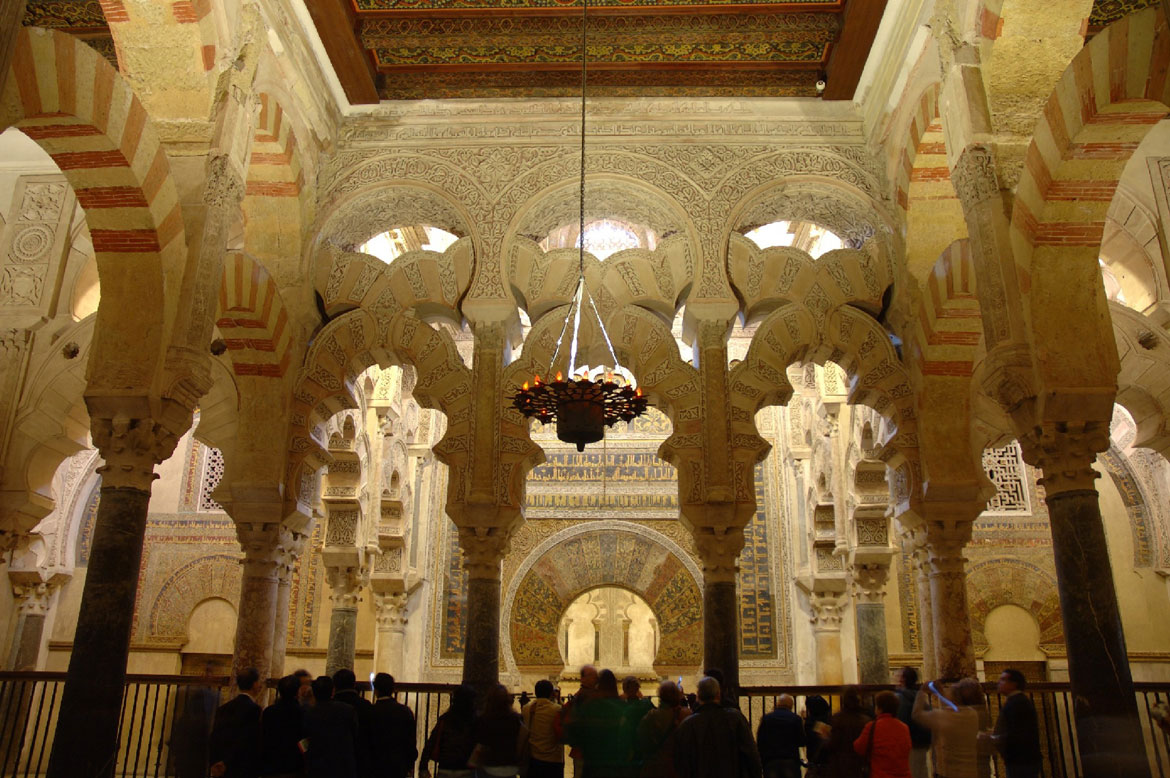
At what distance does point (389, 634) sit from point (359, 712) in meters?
6.96

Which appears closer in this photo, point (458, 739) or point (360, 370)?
point (458, 739)

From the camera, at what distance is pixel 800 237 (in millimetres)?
10617

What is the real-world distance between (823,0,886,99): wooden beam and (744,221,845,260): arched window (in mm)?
3091

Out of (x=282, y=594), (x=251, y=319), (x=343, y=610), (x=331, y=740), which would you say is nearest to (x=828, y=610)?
(x=343, y=610)

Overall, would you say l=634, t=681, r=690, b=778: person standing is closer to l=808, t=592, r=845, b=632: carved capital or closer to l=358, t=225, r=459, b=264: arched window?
l=808, t=592, r=845, b=632: carved capital

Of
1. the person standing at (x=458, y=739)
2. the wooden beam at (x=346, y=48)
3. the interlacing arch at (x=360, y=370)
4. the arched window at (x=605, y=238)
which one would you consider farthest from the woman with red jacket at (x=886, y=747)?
the arched window at (x=605, y=238)

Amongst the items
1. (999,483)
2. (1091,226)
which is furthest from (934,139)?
(999,483)

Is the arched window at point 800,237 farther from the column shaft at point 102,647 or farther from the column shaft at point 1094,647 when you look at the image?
the column shaft at point 102,647

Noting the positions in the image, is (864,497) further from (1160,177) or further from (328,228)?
(328,228)

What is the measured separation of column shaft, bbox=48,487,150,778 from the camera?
174 inches

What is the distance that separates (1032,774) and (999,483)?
7.58 meters

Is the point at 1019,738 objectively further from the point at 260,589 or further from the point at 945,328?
the point at 260,589

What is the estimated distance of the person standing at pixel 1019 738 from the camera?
4086 millimetres

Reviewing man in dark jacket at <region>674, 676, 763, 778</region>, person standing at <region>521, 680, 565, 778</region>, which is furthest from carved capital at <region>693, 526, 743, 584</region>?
man in dark jacket at <region>674, 676, 763, 778</region>
